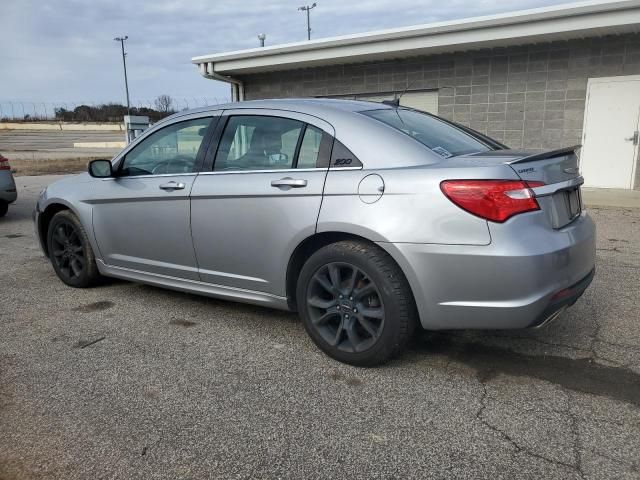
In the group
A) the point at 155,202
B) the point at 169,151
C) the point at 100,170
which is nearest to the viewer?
the point at 155,202

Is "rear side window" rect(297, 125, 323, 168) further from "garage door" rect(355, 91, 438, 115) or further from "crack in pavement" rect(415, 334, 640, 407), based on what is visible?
"garage door" rect(355, 91, 438, 115)

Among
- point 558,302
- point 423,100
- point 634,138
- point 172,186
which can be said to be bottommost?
point 558,302

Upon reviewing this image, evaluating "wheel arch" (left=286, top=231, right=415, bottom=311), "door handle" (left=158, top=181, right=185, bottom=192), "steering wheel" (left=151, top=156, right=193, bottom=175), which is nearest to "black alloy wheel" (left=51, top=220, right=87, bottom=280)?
"steering wheel" (left=151, top=156, right=193, bottom=175)

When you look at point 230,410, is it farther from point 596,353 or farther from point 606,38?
point 606,38

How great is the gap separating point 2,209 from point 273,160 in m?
7.60

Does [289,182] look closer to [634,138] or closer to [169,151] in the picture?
[169,151]

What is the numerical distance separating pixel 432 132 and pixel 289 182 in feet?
3.30

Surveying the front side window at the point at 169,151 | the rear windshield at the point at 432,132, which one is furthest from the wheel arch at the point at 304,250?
the front side window at the point at 169,151

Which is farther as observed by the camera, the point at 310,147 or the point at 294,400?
the point at 310,147

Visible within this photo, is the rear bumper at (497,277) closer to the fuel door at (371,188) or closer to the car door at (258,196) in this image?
the fuel door at (371,188)

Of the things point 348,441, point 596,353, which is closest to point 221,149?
point 348,441

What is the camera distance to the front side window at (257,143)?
3365mm

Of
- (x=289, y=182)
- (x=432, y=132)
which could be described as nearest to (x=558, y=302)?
(x=432, y=132)

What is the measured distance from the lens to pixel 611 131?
9922mm
